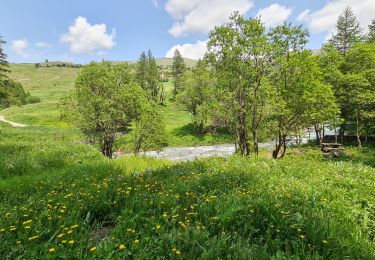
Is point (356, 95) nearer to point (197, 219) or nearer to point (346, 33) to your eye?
point (346, 33)

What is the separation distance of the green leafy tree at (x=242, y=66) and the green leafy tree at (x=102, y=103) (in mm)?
10291

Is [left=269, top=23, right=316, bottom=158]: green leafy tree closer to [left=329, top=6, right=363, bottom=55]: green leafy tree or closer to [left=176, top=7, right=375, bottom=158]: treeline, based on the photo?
[left=176, top=7, right=375, bottom=158]: treeline

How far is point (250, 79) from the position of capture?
18.4 m

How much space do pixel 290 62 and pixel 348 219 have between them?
15865 millimetres

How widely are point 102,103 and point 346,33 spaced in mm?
46128

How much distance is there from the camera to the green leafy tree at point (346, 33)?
4719cm

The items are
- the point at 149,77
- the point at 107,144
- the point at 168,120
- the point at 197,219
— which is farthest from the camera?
the point at 149,77

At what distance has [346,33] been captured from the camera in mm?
47750

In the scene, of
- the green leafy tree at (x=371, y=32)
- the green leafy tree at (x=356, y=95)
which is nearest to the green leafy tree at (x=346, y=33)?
the green leafy tree at (x=371, y=32)

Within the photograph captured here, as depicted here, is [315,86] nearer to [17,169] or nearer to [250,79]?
[250,79]

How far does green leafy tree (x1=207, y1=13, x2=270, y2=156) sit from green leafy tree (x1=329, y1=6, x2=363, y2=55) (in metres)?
38.4

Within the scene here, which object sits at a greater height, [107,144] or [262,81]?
[262,81]

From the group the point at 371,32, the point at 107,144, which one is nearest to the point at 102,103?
the point at 107,144

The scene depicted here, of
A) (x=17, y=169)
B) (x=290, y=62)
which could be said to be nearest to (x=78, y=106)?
(x=17, y=169)
